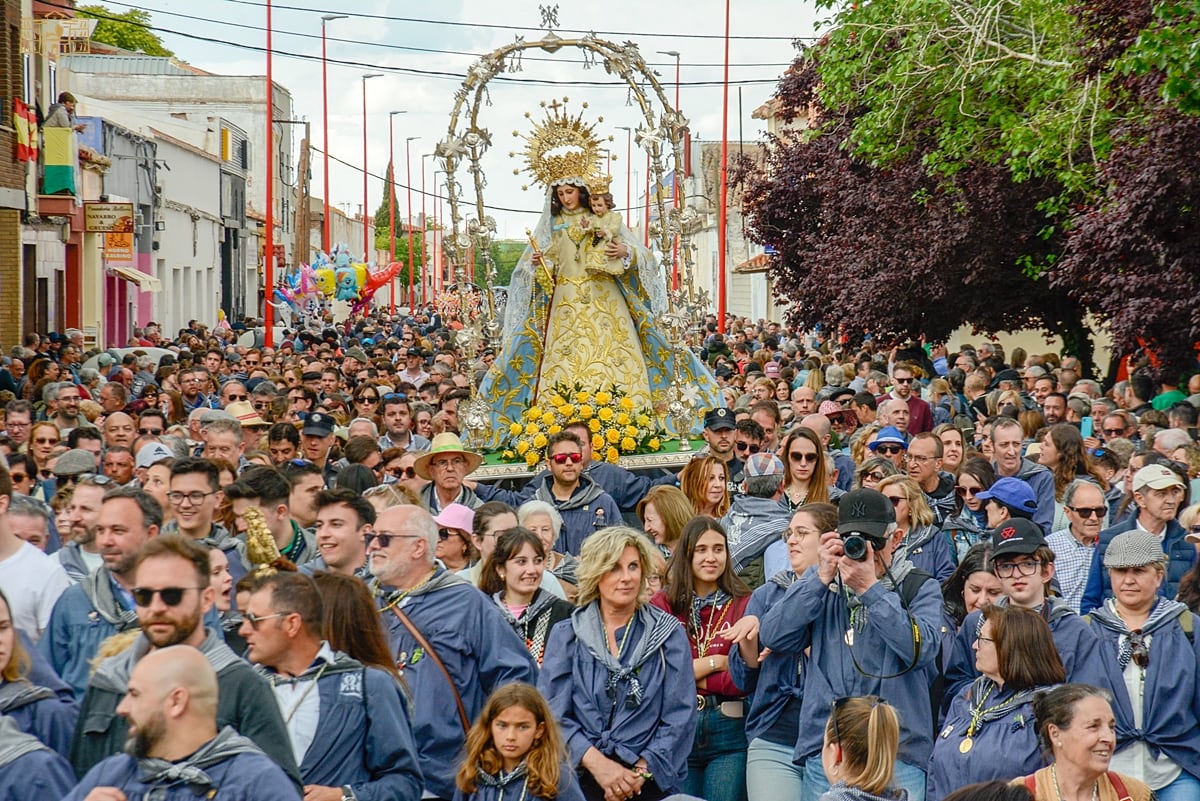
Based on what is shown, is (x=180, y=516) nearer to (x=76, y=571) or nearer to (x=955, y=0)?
(x=76, y=571)

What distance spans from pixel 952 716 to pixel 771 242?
22.6 m

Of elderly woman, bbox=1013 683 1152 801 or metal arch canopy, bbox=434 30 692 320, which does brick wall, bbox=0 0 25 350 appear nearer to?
metal arch canopy, bbox=434 30 692 320

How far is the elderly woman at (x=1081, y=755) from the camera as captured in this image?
526 cm

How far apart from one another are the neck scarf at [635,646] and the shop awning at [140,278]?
110ft

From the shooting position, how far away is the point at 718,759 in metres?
6.78

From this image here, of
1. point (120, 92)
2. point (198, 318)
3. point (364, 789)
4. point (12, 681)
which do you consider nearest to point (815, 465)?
point (364, 789)

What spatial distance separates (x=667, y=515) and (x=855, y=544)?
2.25 m

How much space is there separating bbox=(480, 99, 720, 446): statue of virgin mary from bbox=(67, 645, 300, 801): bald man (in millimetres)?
9897

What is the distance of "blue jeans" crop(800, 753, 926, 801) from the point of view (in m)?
6.12

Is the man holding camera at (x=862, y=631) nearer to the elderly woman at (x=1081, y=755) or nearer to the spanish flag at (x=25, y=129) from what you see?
the elderly woman at (x=1081, y=755)

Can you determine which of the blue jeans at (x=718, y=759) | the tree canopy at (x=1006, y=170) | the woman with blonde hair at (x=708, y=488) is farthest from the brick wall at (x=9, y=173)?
the blue jeans at (x=718, y=759)

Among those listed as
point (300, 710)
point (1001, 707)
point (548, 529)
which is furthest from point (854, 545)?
point (548, 529)

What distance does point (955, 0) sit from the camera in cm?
1728

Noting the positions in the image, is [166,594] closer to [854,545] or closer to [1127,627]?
[854,545]
